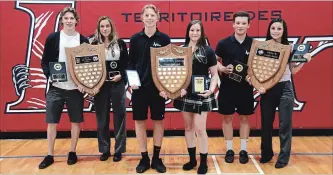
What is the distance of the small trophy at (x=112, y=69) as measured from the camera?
3969 mm

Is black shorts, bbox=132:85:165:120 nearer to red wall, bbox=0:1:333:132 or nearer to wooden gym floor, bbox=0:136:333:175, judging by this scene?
wooden gym floor, bbox=0:136:333:175

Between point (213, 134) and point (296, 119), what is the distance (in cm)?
127

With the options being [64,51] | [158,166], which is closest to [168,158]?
[158,166]

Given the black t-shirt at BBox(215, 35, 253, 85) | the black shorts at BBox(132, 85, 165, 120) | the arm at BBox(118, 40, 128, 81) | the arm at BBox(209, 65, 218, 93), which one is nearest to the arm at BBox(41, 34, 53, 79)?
the arm at BBox(118, 40, 128, 81)

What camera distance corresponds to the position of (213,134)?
5414 millimetres

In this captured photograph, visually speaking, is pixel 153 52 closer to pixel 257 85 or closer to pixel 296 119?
pixel 257 85

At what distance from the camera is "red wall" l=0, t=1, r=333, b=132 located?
5105mm

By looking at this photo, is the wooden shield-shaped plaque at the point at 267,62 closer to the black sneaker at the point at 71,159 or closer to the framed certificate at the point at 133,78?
the framed certificate at the point at 133,78

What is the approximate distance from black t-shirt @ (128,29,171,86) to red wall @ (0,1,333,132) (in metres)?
1.63

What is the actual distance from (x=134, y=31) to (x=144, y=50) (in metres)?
1.70

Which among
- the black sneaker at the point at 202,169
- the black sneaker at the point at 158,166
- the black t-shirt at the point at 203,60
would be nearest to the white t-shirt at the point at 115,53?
the black t-shirt at the point at 203,60

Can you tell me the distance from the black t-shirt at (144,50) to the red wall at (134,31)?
1.63 m

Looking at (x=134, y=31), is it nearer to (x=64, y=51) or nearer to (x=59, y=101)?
(x=64, y=51)

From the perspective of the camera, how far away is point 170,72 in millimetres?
3549
